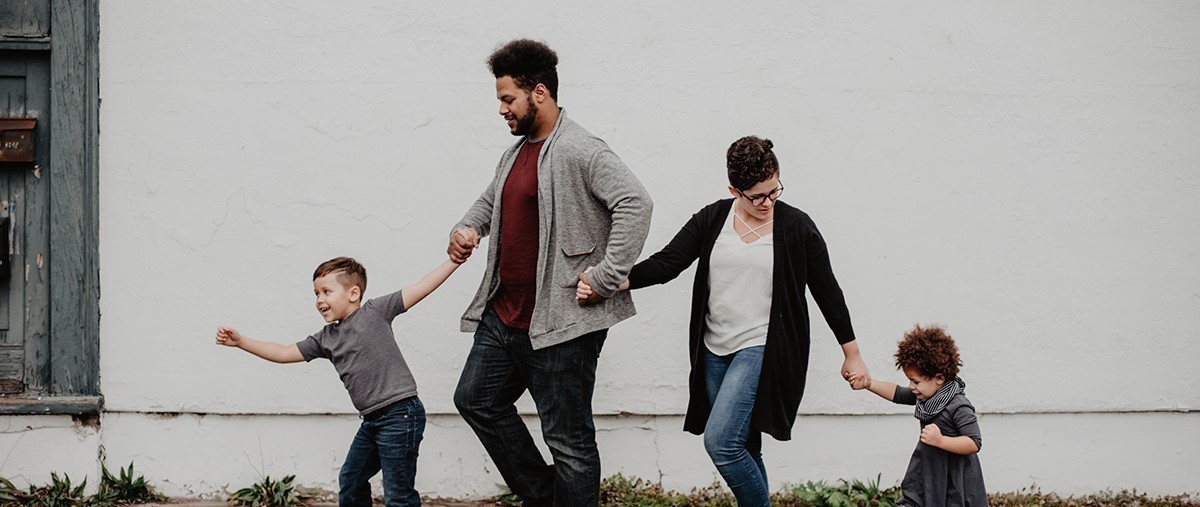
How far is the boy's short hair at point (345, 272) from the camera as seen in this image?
165 inches

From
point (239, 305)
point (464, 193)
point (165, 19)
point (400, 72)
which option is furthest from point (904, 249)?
point (165, 19)

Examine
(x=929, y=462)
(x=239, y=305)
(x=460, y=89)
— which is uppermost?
(x=460, y=89)

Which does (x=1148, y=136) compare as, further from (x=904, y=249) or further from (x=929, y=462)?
(x=929, y=462)

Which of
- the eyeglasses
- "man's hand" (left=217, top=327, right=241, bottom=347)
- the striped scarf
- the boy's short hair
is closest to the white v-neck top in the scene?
the eyeglasses

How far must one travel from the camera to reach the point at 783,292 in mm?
4066

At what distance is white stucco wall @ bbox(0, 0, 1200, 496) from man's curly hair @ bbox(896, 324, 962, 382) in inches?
45.5

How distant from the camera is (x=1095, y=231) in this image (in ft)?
17.2

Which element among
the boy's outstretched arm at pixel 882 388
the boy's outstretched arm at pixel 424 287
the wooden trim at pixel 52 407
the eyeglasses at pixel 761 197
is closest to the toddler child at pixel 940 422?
the boy's outstretched arm at pixel 882 388

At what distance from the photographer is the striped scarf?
3994 mm

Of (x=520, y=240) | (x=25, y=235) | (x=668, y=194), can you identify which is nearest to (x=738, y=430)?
(x=520, y=240)

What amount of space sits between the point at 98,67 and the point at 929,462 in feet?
13.2

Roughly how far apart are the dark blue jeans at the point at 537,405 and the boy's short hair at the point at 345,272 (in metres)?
0.51

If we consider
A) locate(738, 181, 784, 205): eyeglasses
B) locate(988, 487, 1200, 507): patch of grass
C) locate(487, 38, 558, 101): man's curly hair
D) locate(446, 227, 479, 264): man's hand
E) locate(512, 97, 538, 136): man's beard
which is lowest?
locate(988, 487, 1200, 507): patch of grass

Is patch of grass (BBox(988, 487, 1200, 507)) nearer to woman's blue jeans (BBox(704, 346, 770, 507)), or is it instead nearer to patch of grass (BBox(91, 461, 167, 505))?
woman's blue jeans (BBox(704, 346, 770, 507))
